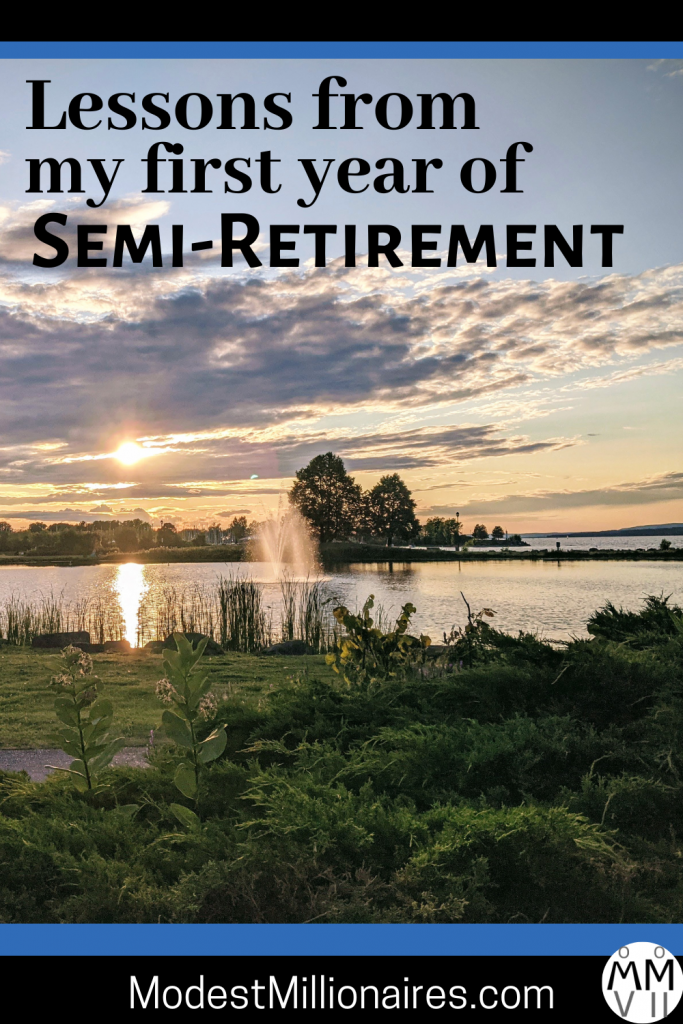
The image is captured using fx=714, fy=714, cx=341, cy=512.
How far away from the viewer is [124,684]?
9375 millimetres

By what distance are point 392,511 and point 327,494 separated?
172 inches

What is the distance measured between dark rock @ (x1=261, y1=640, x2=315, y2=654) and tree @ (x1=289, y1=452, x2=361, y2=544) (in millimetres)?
34341

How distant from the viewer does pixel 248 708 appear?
17.8 feet

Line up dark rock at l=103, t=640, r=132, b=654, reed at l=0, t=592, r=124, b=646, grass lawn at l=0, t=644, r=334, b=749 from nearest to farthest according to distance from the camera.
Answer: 1. grass lawn at l=0, t=644, r=334, b=749
2. dark rock at l=103, t=640, r=132, b=654
3. reed at l=0, t=592, r=124, b=646

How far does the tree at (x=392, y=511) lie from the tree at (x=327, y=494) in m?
1.25

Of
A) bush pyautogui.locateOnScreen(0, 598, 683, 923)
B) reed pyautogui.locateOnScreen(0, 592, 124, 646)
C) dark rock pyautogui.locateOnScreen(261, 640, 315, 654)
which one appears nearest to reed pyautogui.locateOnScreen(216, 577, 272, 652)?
dark rock pyautogui.locateOnScreen(261, 640, 315, 654)

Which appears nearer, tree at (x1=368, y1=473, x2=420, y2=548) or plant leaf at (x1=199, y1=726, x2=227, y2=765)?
plant leaf at (x1=199, y1=726, x2=227, y2=765)

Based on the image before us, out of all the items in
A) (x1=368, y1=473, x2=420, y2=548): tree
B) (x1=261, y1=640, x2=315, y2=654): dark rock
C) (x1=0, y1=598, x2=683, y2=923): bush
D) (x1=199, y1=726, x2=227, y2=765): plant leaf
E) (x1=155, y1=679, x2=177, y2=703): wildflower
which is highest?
(x1=368, y1=473, x2=420, y2=548): tree

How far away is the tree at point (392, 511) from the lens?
45.8m

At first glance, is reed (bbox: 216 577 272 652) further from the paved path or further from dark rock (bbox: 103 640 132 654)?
the paved path

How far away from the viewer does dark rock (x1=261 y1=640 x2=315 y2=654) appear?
11.3 m
